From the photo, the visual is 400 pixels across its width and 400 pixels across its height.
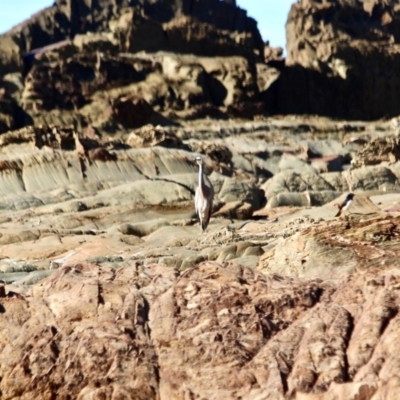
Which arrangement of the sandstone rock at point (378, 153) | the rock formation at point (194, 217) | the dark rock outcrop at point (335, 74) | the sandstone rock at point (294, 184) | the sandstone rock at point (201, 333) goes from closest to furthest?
the sandstone rock at point (201, 333) → the rock formation at point (194, 217) → the sandstone rock at point (294, 184) → the sandstone rock at point (378, 153) → the dark rock outcrop at point (335, 74)

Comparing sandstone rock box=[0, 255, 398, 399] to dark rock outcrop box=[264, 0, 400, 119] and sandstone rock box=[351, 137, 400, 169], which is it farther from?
dark rock outcrop box=[264, 0, 400, 119]

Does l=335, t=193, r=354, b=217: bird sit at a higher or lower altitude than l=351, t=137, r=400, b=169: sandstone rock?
higher

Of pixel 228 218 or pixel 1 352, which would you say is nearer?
pixel 1 352

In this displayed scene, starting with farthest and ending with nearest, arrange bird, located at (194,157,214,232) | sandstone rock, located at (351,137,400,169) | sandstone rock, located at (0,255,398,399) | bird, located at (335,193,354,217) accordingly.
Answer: sandstone rock, located at (351,137,400,169) < bird, located at (194,157,214,232) < bird, located at (335,193,354,217) < sandstone rock, located at (0,255,398,399)

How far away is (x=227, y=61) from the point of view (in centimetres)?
7144

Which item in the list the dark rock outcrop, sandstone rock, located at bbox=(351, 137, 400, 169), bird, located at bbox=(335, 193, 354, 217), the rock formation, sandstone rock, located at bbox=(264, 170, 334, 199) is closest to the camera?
the rock formation

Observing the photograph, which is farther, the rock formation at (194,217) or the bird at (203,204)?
the bird at (203,204)

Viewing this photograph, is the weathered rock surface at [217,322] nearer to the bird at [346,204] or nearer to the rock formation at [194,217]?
the rock formation at [194,217]

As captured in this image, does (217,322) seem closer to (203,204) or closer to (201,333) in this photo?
(201,333)

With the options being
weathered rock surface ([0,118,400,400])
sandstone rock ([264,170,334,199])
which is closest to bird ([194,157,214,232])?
weathered rock surface ([0,118,400,400])

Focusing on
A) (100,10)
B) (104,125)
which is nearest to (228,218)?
(104,125)

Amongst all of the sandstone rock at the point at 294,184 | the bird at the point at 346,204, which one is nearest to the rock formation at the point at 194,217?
the sandstone rock at the point at 294,184

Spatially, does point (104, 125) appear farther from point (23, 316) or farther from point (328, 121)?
point (23, 316)

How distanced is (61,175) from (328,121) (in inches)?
1445
